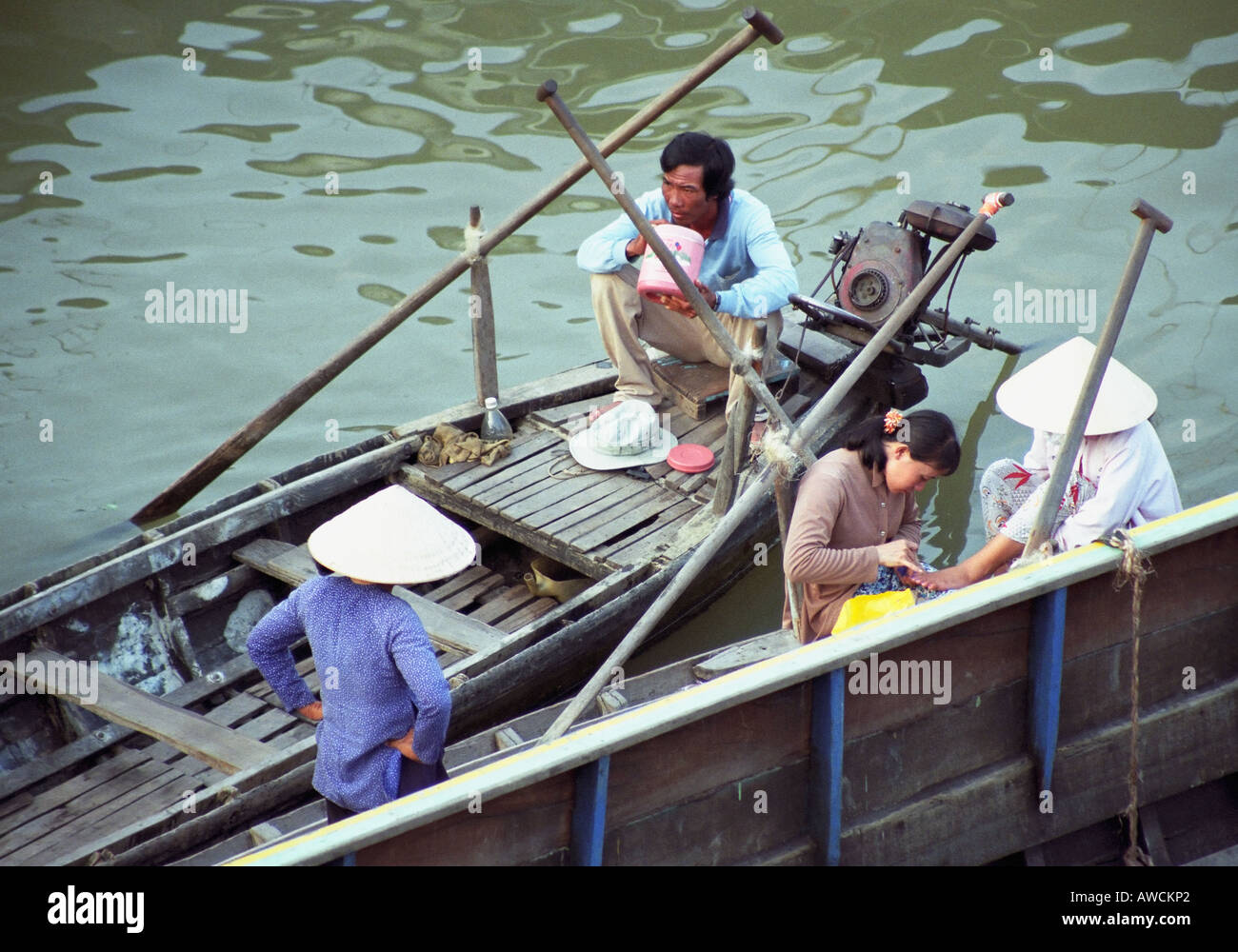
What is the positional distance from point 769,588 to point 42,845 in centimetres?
327

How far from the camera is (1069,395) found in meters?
4.04

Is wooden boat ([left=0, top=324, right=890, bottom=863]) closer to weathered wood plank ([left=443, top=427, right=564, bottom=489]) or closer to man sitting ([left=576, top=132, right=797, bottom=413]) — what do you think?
weathered wood plank ([left=443, top=427, right=564, bottom=489])

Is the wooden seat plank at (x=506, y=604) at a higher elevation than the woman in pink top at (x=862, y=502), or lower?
lower

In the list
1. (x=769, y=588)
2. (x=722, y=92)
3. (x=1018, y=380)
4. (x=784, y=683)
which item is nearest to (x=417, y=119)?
(x=722, y=92)

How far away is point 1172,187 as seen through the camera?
27.7 feet

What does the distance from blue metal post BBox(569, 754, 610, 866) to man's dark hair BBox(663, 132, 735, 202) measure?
9.16ft

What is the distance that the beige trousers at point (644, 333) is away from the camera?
5480 mm

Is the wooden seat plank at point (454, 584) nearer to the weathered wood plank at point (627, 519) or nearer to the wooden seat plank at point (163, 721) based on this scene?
the weathered wood plank at point (627, 519)

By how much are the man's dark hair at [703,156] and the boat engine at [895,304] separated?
0.74 metres

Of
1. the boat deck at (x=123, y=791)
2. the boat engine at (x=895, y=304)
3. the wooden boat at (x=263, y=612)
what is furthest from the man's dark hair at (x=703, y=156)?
the boat deck at (x=123, y=791)

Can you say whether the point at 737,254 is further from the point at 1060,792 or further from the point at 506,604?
the point at 1060,792

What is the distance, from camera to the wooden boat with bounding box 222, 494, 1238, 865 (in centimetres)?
307

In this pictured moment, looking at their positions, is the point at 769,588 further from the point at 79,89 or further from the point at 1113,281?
the point at 79,89

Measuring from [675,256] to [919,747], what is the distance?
208 centimetres
